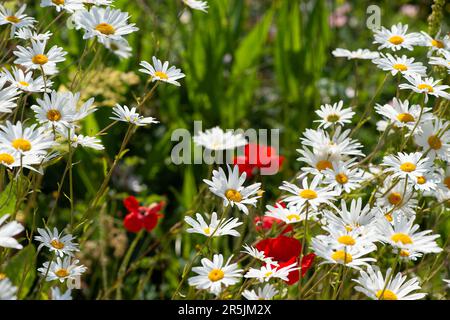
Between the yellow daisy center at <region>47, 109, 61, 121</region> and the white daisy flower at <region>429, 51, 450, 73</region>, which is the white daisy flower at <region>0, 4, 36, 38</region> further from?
the white daisy flower at <region>429, 51, 450, 73</region>

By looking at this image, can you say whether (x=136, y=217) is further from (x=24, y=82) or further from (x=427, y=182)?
(x=427, y=182)

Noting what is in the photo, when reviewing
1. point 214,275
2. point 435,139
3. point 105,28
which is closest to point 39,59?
point 105,28

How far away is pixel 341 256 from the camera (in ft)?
2.90

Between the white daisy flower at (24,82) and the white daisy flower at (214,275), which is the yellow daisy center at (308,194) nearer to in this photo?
the white daisy flower at (214,275)

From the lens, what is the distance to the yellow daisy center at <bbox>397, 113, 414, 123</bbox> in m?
1.11

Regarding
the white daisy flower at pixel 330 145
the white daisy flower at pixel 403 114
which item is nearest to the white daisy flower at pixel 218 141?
the white daisy flower at pixel 330 145

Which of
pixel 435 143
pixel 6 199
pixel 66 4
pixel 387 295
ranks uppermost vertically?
pixel 66 4

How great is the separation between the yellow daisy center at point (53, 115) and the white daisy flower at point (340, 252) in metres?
0.40

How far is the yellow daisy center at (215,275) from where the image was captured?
0.90 m

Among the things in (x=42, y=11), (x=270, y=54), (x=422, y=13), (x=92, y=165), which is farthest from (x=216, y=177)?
(x=422, y=13)

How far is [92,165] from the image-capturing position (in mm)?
1725

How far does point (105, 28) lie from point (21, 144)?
0.26 m
